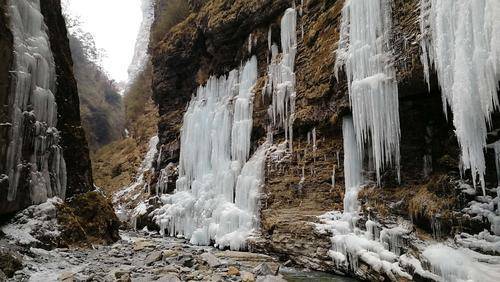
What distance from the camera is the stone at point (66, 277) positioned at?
6.83 metres

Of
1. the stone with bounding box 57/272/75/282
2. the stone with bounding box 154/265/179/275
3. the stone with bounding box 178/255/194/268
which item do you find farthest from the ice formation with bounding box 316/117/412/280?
the stone with bounding box 57/272/75/282

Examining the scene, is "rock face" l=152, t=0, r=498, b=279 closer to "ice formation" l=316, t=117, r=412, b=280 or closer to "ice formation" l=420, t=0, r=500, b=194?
"ice formation" l=316, t=117, r=412, b=280

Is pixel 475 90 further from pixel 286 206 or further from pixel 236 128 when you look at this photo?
pixel 236 128

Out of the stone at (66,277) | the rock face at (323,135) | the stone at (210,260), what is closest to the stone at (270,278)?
the stone at (210,260)

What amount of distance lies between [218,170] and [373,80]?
28.5 feet

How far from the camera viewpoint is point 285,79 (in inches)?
542

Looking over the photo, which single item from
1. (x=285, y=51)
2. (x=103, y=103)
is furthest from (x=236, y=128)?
(x=103, y=103)

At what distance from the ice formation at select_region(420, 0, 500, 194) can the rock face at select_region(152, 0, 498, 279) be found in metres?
1.13

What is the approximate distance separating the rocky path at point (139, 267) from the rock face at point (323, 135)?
1438 millimetres

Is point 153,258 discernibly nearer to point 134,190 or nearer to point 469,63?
point 469,63

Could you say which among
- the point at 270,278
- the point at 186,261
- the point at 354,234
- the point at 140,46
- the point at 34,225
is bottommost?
the point at 270,278

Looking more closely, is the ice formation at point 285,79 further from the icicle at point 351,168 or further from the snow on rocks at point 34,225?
A: the snow on rocks at point 34,225

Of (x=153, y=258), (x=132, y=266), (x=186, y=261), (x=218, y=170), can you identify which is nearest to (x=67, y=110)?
(x=153, y=258)

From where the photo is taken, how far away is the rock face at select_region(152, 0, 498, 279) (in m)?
8.58
